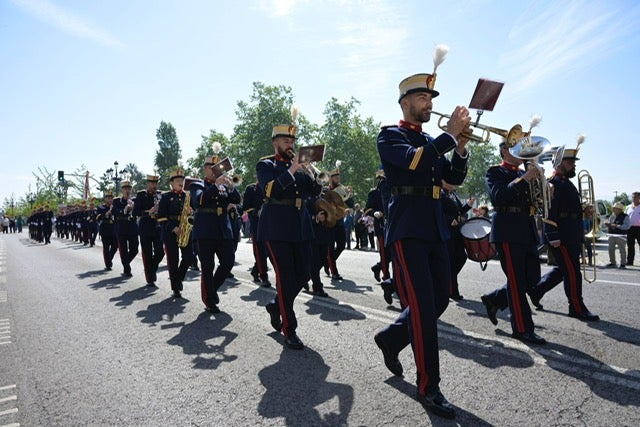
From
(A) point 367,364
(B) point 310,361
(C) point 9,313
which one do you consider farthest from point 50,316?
(A) point 367,364

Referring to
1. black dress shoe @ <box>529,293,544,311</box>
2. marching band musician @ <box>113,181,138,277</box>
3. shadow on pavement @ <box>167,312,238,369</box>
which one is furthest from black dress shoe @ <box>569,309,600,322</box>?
marching band musician @ <box>113,181,138,277</box>

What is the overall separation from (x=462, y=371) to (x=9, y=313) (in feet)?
22.3

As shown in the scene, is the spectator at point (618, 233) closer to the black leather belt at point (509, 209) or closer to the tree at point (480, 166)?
the black leather belt at point (509, 209)

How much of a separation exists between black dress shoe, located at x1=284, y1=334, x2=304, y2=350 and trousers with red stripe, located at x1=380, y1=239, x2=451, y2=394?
148 centimetres

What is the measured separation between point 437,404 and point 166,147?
10318 centimetres

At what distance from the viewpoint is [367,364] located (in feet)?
13.9

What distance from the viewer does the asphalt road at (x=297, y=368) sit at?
322 centimetres

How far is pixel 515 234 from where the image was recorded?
203 inches

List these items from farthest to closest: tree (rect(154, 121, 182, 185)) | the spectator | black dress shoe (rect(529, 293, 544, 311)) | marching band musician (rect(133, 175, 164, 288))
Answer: tree (rect(154, 121, 182, 185)), the spectator, marching band musician (rect(133, 175, 164, 288)), black dress shoe (rect(529, 293, 544, 311))

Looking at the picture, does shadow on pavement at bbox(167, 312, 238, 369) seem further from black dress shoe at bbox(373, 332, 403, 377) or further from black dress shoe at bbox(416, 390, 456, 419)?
black dress shoe at bbox(416, 390, 456, 419)

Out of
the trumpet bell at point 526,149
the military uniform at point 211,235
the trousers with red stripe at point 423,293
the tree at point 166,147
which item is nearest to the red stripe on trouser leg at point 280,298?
the trousers with red stripe at point 423,293

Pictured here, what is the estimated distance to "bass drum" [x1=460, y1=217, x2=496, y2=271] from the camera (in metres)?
6.79

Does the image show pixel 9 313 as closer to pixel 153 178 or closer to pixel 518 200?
pixel 153 178

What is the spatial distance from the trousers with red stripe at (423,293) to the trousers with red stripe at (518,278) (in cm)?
→ 176
